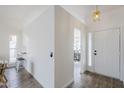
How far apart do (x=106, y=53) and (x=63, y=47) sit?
6.94ft

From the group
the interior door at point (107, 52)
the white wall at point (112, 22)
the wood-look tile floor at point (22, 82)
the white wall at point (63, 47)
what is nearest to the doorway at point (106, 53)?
the interior door at point (107, 52)

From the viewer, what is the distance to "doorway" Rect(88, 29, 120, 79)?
4383 mm

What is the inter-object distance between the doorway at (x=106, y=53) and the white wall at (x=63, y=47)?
55.5 inches

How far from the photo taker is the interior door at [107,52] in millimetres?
4410

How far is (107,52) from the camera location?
184 inches

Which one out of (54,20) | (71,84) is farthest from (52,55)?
(71,84)

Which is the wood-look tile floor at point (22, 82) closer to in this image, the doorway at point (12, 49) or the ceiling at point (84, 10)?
the doorway at point (12, 49)

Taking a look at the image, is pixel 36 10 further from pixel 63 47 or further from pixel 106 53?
pixel 106 53

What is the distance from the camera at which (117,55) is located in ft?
14.3

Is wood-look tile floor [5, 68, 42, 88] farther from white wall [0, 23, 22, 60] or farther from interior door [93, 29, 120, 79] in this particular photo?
interior door [93, 29, 120, 79]

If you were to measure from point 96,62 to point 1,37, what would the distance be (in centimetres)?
510

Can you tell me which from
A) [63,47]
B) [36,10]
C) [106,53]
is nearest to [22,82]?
[63,47]
